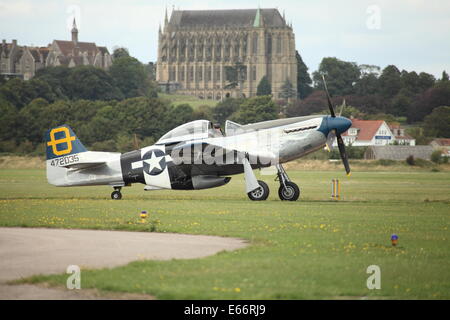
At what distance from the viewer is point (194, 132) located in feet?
76.6

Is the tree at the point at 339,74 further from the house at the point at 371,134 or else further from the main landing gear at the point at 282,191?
the main landing gear at the point at 282,191

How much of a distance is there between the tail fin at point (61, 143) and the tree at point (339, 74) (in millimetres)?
157069

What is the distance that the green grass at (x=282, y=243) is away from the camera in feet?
33.9

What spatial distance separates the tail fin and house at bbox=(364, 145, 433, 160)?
41.0m

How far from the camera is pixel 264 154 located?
894 inches

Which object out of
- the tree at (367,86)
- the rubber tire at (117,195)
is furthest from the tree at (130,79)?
the rubber tire at (117,195)

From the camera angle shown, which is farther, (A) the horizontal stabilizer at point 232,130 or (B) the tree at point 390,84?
(B) the tree at point 390,84

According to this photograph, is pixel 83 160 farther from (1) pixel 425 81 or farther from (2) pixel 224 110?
(1) pixel 425 81

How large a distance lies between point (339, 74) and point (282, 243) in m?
177

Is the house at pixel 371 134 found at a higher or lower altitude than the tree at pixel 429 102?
lower

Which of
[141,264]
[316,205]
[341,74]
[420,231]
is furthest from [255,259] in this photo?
[341,74]

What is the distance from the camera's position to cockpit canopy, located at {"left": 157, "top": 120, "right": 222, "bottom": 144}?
2325cm

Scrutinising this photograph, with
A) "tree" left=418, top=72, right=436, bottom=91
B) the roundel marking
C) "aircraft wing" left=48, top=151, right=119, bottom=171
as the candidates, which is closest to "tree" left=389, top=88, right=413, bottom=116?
"tree" left=418, top=72, right=436, bottom=91

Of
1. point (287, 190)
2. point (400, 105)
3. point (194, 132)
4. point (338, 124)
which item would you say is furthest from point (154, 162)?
point (400, 105)
